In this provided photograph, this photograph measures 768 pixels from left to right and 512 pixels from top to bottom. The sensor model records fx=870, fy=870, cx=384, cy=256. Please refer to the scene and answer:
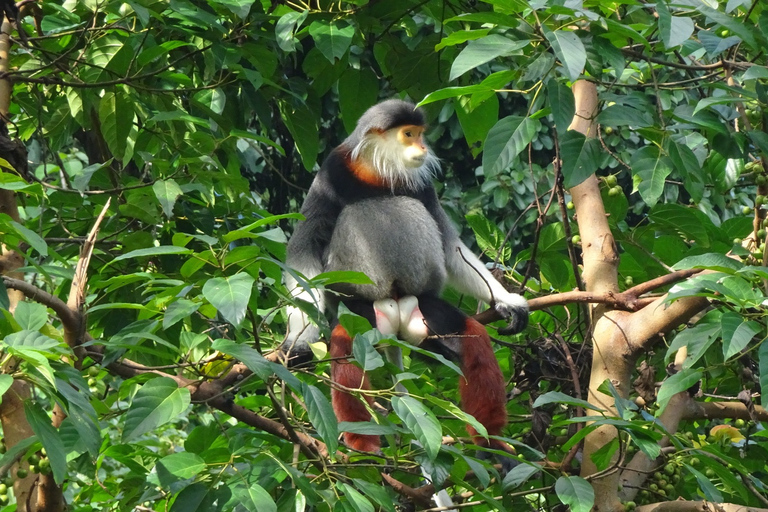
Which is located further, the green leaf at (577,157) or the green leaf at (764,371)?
the green leaf at (577,157)

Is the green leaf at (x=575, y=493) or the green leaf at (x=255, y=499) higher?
the green leaf at (x=255, y=499)

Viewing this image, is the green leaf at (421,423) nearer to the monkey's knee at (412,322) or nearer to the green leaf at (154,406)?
the green leaf at (154,406)

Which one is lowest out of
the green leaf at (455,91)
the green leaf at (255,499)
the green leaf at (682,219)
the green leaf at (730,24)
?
the green leaf at (682,219)

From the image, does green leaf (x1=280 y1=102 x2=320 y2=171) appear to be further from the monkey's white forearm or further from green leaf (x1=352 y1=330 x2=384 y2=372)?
green leaf (x1=352 y1=330 x2=384 y2=372)

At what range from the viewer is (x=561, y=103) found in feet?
5.73

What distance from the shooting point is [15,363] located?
4.62 ft

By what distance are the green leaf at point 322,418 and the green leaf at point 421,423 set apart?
0.43 ft

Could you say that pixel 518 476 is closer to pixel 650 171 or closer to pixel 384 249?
pixel 650 171

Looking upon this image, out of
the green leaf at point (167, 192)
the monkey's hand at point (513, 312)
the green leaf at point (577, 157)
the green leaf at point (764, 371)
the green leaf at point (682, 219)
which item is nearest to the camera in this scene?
the green leaf at point (764, 371)

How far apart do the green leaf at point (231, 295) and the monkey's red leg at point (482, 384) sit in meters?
1.25

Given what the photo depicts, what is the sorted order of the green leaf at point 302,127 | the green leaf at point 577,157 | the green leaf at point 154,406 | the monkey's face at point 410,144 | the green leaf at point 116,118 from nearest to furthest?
the green leaf at point 154,406, the green leaf at point 577,157, the green leaf at point 116,118, the green leaf at point 302,127, the monkey's face at point 410,144

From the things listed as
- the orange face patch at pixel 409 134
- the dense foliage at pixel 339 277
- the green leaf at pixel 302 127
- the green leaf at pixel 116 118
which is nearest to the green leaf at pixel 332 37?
the dense foliage at pixel 339 277

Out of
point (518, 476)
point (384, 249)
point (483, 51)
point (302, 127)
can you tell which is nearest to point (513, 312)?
point (384, 249)

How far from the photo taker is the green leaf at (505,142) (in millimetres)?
1767
